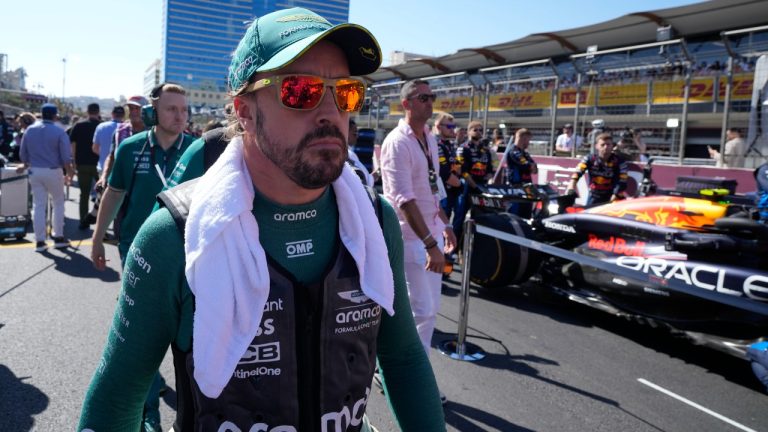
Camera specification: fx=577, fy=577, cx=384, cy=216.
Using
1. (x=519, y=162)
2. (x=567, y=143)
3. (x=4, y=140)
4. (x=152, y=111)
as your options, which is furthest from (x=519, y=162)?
(x=4, y=140)

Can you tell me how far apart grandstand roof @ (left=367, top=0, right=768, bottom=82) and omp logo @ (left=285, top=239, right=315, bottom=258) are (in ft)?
24.8

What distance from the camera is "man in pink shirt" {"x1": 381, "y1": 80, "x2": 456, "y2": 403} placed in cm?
394

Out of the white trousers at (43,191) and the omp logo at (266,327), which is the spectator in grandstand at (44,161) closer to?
the white trousers at (43,191)

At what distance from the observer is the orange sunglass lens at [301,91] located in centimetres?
135

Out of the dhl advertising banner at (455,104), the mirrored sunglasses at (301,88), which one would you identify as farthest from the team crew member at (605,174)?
the mirrored sunglasses at (301,88)

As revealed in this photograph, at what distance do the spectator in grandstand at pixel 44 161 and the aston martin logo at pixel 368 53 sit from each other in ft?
26.5

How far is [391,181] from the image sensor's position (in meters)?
4.05

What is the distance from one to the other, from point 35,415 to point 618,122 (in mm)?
18116

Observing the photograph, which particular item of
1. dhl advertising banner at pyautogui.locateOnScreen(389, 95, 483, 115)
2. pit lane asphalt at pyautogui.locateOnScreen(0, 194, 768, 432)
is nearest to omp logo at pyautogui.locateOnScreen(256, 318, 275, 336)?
pit lane asphalt at pyautogui.locateOnScreen(0, 194, 768, 432)

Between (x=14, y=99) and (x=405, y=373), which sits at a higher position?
(x=14, y=99)

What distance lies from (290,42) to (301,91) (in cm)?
12

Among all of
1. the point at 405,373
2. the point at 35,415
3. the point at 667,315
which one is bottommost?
the point at 35,415

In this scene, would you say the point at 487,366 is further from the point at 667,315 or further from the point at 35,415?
the point at 35,415

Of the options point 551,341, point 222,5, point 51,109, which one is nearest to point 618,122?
point 551,341
